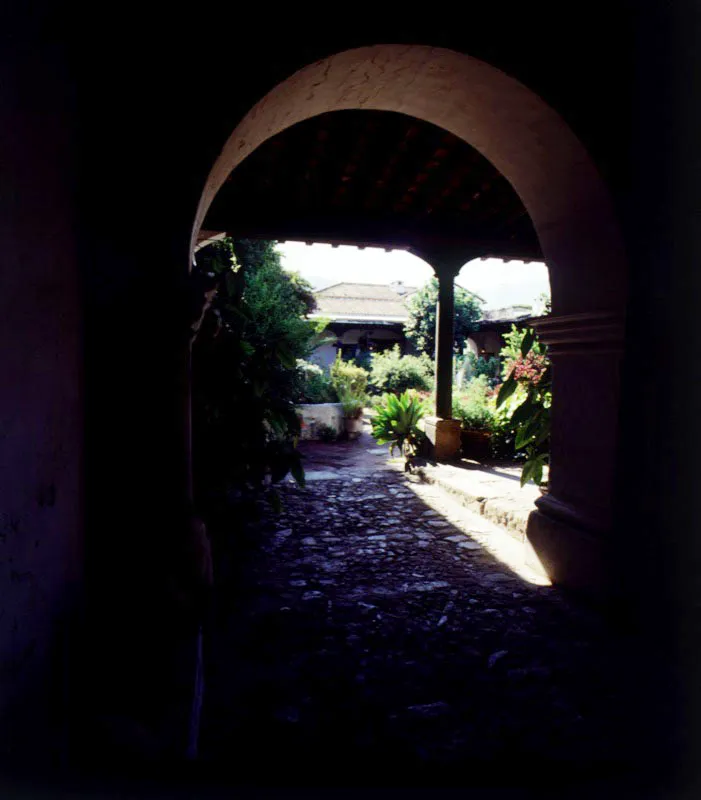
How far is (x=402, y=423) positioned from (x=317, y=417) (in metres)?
2.33

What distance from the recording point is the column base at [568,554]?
2337 mm

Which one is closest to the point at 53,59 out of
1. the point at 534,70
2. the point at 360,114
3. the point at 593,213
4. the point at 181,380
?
the point at 181,380

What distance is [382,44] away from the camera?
6.31 feet

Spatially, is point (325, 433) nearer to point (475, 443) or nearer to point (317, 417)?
point (317, 417)

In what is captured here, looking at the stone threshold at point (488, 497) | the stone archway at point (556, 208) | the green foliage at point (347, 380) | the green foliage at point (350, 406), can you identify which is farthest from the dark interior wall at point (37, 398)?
the green foliage at point (347, 380)

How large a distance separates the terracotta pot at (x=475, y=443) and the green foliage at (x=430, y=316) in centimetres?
1045

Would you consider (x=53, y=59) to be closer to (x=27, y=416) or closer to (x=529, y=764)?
(x=27, y=416)

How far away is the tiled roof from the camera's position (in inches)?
909

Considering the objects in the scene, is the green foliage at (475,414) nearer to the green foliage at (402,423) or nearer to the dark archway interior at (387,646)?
the green foliage at (402,423)

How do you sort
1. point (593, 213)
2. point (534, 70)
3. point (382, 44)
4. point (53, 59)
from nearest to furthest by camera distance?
point (53, 59), point (382, 44), point (534, 70), point (593, 213)

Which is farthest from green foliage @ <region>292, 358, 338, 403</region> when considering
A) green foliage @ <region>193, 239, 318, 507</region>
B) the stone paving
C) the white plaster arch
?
the white plaster arch

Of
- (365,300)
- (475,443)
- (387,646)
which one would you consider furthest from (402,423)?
(365,300)

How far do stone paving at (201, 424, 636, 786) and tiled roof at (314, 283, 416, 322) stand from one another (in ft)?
61.1

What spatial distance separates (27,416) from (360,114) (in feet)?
11.3
